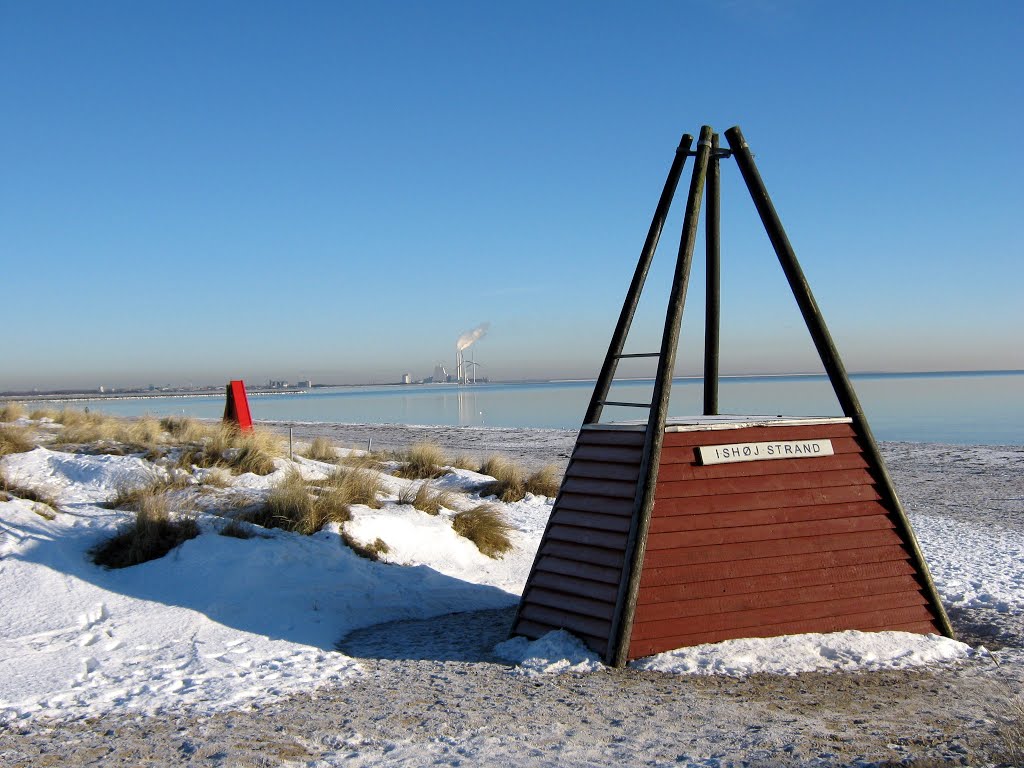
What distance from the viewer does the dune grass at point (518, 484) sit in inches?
552

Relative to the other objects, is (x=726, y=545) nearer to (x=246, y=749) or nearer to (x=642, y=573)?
(x=642, y=573)

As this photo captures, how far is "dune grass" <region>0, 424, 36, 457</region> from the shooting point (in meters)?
12.3

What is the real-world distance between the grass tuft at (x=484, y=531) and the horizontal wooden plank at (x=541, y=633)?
332 cm

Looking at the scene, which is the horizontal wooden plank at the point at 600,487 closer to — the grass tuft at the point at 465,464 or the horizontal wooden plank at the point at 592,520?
the horizontal wooden plank at the point at 592,520

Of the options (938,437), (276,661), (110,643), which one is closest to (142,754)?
(276,661)

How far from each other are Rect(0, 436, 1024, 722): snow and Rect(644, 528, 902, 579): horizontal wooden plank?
1.95 ft

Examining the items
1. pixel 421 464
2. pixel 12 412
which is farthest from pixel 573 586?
pixel 12 412

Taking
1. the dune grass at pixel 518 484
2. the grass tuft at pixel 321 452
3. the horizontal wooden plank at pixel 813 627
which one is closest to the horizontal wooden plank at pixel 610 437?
the horizontal wooden plank at pixel 813 627

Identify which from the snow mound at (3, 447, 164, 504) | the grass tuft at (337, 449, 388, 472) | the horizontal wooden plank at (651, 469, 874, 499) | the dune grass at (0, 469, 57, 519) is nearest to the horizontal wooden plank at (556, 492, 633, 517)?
the horizontal wooden plank at (651, 469, 874, 499)

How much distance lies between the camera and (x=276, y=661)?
6430 millimetres

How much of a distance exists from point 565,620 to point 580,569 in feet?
1.27

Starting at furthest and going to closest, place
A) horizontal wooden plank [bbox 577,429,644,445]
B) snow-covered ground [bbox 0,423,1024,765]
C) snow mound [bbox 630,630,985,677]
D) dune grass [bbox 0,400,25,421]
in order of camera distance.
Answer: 1. dune grass [bbox 0,400,25,421]
2. horizontal wooden plank [bbox 577,429,644,445]
3. snow mound [bbox 630,630,985,677]
4. snow-covered ground [bbox 0,423,1024,765]

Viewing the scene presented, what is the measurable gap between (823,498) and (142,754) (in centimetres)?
493

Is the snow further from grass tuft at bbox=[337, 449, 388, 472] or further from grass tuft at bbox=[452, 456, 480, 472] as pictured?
grass tuft at bbox=[452, 456, 480, 472]
